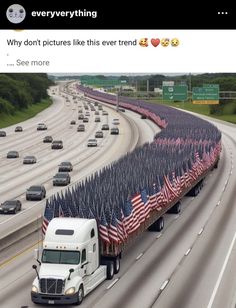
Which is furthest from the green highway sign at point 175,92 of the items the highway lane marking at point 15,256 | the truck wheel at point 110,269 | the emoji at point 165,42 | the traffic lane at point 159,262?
the emoji at point 165,42

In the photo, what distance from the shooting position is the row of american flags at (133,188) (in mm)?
27844

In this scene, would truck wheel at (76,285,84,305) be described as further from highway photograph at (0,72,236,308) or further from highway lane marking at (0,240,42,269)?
highway lane marking at (0,240,42,269)

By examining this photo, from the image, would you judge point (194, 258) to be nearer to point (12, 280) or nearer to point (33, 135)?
point (12, 280)

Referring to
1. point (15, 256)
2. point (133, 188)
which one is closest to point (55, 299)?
point (15, 256)

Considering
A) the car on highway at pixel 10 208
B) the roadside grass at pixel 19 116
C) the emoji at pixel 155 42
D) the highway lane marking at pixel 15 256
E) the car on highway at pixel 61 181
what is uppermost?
the emoji at pixel 155 42

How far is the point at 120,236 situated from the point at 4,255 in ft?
29.1

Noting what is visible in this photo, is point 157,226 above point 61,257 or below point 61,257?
below

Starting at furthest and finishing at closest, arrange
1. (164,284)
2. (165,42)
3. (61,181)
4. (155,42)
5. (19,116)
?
(19,116) → (61,181) → (164,284) → (165,42) → (155,42)

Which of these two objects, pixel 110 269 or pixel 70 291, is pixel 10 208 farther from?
pixel 70 291

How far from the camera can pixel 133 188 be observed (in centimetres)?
3359

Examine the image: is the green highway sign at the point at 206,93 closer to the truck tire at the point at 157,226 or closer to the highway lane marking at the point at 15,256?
the truck tire at the point at 157,226

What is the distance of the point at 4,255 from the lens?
33438 mm
